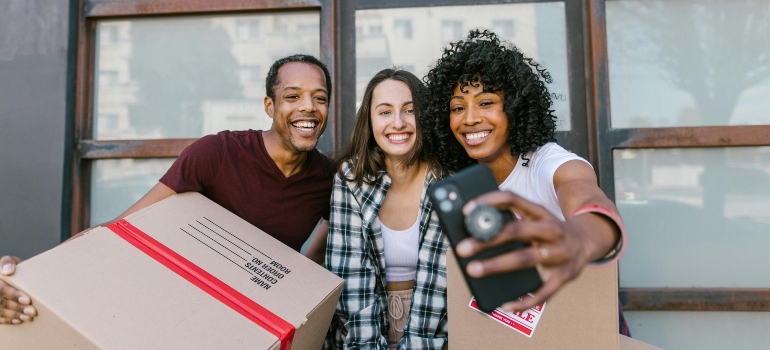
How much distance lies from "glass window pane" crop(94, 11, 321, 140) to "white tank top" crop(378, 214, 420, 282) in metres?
0.94

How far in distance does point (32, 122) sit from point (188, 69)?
2.31ft

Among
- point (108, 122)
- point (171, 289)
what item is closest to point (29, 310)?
point (171, 289)

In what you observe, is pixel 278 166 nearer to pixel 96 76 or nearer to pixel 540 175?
pixel 540 175

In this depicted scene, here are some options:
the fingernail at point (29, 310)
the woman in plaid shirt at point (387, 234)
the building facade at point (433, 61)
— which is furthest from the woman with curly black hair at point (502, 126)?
the fingernail at point (29, 310)

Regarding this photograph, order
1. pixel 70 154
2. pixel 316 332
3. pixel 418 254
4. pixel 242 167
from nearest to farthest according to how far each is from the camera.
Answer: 1. pixel 316 332
2. pixel 418 254
3. pixel 242 167
4. pixel 70 154

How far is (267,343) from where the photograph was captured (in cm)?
92

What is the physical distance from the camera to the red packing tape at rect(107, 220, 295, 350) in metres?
0.97

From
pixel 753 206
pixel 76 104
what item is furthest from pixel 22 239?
pixel 753 206

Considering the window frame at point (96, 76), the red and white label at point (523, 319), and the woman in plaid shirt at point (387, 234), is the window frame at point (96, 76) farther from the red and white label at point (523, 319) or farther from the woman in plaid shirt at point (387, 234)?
the red and white label at point (523, 319)

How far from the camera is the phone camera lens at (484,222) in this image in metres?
0.58

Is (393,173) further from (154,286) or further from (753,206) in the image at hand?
(753,206)

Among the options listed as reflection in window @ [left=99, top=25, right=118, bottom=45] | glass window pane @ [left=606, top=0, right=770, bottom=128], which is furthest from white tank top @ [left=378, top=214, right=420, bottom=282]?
reflection in window @ [left=99, top=25, right=118, bottom=45]

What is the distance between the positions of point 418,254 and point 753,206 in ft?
5.02

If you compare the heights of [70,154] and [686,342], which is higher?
[70,154]
